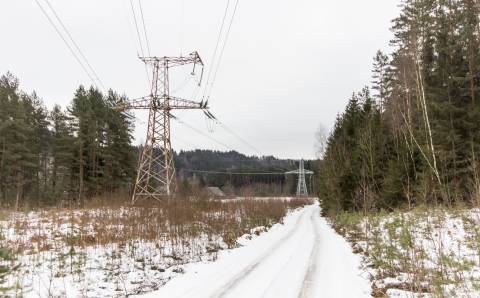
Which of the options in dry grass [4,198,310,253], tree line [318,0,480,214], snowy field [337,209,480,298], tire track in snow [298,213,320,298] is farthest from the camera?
tree line [318,0,480,214]

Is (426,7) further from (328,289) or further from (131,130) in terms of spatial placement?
(131,130)

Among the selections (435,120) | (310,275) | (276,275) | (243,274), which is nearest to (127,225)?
(243,274)

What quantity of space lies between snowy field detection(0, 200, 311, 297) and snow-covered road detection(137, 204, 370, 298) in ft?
2.22

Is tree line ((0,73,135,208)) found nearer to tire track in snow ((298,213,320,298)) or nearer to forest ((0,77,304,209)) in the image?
forest ((0,77,304,209))

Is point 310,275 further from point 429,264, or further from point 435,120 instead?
point 435,120

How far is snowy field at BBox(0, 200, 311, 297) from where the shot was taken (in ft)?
22.1

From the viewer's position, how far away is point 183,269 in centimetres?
874

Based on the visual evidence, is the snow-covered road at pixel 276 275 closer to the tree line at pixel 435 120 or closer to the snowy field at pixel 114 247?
the snowy field at pixel 114 247

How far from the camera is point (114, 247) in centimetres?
947

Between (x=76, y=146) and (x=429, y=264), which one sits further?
(x=76, y=146)

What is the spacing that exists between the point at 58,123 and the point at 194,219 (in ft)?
129

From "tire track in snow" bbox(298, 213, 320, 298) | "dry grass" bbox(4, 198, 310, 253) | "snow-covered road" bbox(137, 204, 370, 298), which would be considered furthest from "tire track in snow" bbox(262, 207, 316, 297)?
"dry grass" bbox(4, 198, 310, 253)

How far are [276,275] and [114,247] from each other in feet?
16.2

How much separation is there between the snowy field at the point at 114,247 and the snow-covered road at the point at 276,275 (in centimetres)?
68
